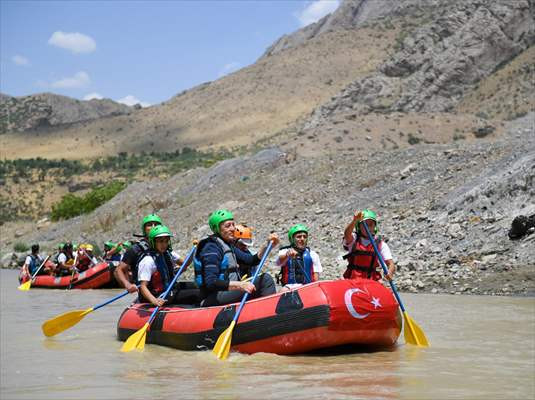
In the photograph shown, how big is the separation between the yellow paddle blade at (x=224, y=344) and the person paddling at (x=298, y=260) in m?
1.06

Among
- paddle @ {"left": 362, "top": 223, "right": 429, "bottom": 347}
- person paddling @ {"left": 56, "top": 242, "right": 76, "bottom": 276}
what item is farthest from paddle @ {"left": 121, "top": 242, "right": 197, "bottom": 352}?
person paddling @ {"left": 56, "top": 242, "right": 76, "bottom": 276}

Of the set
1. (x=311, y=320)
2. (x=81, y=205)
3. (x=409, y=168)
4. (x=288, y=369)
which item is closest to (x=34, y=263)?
(x=409, y=168)

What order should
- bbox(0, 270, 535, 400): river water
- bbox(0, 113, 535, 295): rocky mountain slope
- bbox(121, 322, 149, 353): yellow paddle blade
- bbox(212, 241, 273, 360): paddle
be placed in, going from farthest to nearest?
bbox(0, 113, 535, 295): rocky mountain slope → bbox(121, 322, 149, 353): yellow paddle blade → bbox(212, 241, 273, 360): paddle → bbox(0, 270, 535, 400): river water

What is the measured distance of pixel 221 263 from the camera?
745cm

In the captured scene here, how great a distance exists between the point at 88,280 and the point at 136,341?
382 inches

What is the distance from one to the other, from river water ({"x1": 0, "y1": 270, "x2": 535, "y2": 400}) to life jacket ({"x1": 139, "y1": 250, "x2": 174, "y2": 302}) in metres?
0.75

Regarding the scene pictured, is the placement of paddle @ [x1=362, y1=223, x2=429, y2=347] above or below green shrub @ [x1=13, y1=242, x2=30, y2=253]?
below

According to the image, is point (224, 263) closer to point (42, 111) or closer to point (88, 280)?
point (88, 280)

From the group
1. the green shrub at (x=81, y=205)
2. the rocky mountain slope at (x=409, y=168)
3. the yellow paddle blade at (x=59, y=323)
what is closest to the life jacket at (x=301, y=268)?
the yellow paddle blade at (x=59, y=323)

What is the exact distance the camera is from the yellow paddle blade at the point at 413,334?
314 inches

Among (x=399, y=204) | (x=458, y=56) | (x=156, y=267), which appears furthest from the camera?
(x=458, y=56)

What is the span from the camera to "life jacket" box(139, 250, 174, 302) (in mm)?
8453

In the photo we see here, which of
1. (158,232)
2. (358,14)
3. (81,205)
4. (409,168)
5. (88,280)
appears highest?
(358,14)

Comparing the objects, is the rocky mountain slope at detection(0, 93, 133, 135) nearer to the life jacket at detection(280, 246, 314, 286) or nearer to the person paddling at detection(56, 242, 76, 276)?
the person paddling at detection(56, 242, 76, 276)
